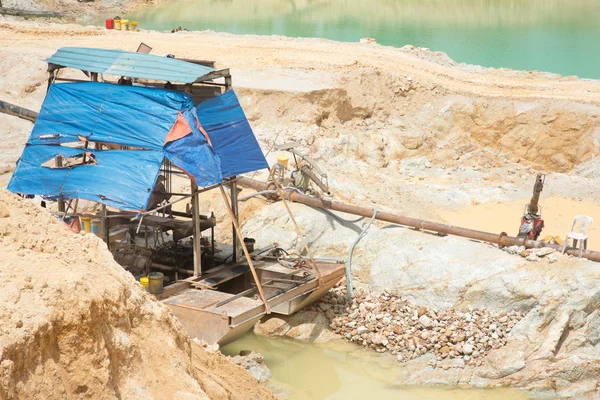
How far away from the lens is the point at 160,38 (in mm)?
26875

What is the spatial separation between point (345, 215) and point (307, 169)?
47.6 inches

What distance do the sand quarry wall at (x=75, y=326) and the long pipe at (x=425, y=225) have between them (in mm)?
8021

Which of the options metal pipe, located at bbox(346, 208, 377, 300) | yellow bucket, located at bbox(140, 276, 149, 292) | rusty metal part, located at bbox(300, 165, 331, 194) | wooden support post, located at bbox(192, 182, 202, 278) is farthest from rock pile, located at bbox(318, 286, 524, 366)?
yellow bucket, located at bbox(140, 276, 149, 292)

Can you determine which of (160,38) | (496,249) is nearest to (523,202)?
(496,249)

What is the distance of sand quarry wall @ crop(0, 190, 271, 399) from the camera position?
4.98m

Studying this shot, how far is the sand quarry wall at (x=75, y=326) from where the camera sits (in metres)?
4.98

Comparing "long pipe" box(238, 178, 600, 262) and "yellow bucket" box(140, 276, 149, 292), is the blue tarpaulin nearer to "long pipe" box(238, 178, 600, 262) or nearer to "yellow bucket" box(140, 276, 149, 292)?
"yellow bucket" box(140, 276, 149, 292)

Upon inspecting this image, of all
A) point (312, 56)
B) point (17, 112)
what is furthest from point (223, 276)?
point (312, 56)

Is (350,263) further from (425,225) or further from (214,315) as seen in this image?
(214,315)

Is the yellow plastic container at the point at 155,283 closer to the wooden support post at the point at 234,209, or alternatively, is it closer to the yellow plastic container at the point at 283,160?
the wooden support post at the point at 234,209

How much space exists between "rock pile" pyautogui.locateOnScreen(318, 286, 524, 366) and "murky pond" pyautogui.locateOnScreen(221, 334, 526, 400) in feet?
0.89

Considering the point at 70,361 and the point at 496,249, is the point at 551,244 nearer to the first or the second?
the point at 496,249

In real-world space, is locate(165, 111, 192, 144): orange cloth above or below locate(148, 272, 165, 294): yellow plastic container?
above

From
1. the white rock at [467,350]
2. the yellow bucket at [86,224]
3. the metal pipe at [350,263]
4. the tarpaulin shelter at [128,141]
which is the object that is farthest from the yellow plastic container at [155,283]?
the white rock at [467,350]
